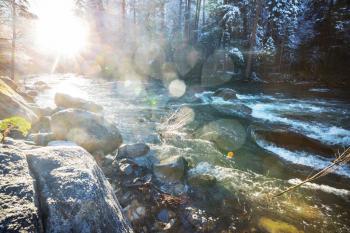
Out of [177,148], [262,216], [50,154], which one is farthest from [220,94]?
[50,154]

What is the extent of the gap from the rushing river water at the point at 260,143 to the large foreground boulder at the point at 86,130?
1.41 meters

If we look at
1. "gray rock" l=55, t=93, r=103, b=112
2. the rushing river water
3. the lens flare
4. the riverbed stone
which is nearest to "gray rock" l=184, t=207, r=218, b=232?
the rushing river water

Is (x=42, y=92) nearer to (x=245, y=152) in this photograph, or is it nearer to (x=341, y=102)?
(x=245, y=152)

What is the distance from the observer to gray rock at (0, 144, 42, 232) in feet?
7.41

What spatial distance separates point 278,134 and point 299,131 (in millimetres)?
1170

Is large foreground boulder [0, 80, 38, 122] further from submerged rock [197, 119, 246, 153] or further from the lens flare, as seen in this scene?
the lens flare

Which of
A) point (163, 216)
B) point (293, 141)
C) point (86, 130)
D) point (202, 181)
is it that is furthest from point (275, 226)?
point (86, 130)

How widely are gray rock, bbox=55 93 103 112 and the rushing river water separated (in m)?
1.11

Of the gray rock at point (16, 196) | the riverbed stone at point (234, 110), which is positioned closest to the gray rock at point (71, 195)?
the gray rock at point (16, 196)

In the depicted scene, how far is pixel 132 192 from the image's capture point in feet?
20.0

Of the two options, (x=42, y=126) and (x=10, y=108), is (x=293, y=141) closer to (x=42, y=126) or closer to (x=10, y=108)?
(x=42, y=126)

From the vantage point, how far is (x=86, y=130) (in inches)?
313

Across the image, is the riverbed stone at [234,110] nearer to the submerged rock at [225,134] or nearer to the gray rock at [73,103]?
the submerged rock at [225,134]

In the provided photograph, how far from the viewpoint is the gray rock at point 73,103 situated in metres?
11.7
